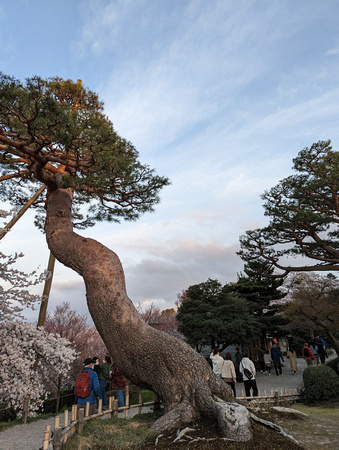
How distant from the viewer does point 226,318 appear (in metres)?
15.5

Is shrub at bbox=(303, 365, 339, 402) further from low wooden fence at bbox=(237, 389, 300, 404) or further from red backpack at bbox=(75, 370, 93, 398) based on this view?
red backpack at bbox=(75, 370, 93, 398)

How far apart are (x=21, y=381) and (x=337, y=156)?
14.6 m

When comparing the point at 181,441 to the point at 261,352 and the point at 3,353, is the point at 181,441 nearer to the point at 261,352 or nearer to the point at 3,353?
the point at 3,353

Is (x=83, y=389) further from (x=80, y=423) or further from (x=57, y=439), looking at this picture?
(x=57, y=439)

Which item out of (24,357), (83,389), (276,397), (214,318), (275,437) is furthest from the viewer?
(214,318)

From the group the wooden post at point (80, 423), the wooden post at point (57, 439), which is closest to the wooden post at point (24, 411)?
the wooden post at point (80, 423)

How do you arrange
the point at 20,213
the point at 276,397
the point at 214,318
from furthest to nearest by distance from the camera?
the point at 214,318
the point at 20,213
the point at 276,397

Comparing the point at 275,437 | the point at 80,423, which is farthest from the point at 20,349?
the point at 275,437

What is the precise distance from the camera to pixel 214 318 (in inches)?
612

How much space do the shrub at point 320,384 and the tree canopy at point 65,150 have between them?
22.9 feet

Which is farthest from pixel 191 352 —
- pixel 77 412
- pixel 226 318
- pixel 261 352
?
pixel 261 352

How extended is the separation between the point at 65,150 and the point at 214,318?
11786 mm

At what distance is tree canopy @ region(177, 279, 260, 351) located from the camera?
15.1 meters

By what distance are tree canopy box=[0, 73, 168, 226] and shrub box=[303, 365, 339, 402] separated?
6993mm
